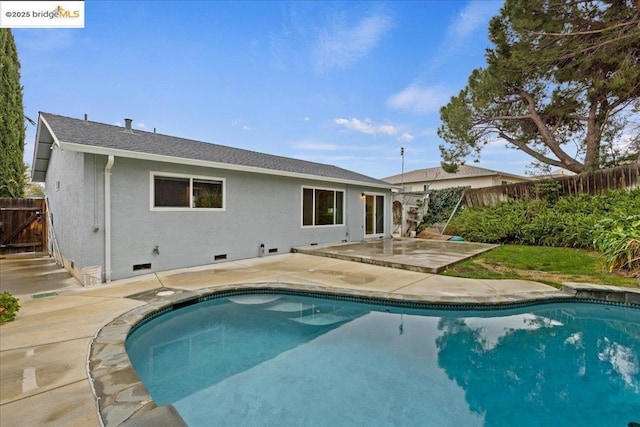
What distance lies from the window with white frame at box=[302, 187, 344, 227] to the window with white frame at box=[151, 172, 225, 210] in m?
3.23

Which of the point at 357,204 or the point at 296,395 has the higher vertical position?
the point at 357,204

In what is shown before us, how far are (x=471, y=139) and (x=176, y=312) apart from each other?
44.1 feet

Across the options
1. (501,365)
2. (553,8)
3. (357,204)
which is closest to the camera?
(501,365)

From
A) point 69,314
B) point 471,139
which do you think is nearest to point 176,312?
point 69,314

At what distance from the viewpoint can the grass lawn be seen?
5.99m

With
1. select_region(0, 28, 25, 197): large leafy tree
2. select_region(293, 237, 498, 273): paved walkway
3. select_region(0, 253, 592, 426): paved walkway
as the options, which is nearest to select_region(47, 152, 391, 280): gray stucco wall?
select_region(0, 253, 592, 426): paved walkway

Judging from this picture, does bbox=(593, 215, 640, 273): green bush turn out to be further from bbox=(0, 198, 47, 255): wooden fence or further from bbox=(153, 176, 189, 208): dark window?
bbox=(0, 198, 47, 255): wooden fence

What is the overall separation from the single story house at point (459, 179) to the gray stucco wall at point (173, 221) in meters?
13.1

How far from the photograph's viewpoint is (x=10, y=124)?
13164mm

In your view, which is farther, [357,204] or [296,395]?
[357,204]

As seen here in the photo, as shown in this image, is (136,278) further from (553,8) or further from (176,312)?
(553,8)

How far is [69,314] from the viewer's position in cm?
396

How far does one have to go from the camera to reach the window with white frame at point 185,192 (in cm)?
672

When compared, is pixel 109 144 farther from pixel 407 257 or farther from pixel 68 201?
pixel 407 257
